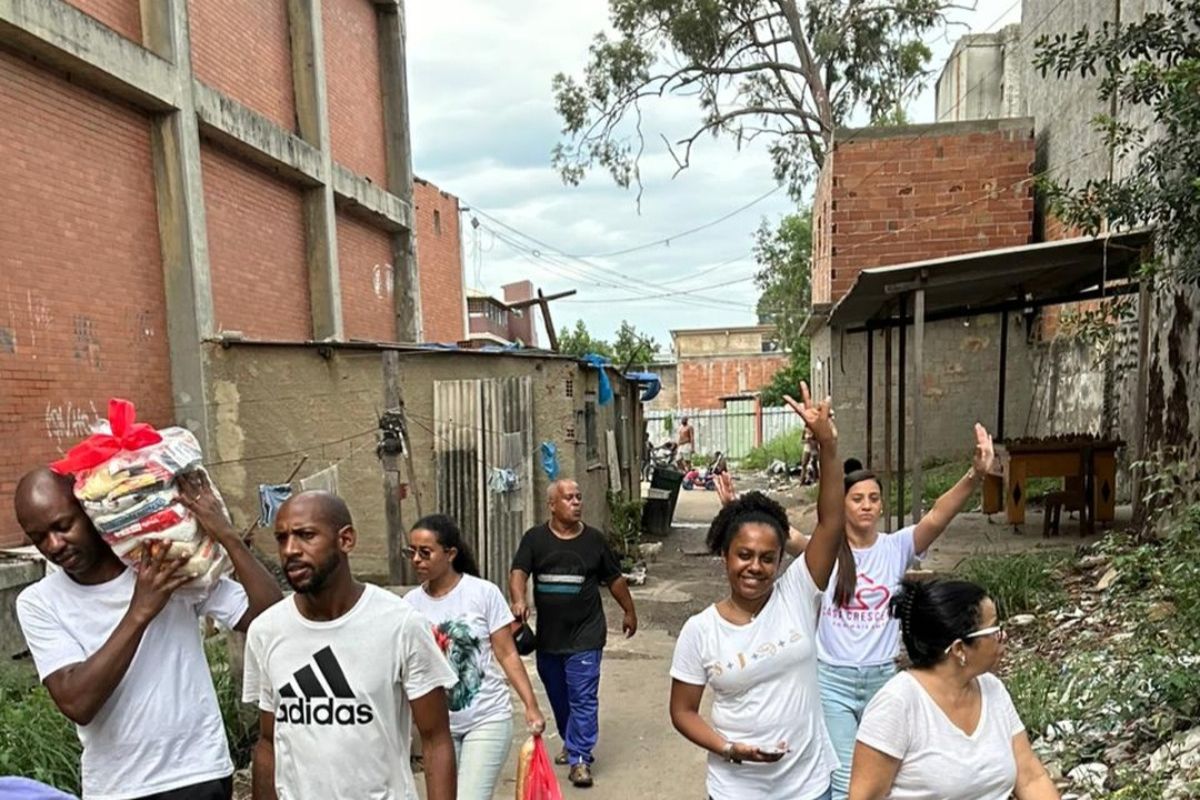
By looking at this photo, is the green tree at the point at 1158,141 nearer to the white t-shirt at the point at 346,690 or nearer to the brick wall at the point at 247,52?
the white t-shirt at the point at 346,690

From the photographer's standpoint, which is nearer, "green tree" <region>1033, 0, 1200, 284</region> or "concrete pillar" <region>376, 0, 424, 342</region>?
"green tree" <region>1033, 0, 1200, 284</region>

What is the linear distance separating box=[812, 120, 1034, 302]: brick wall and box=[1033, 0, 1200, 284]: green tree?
Result: 19.2ft

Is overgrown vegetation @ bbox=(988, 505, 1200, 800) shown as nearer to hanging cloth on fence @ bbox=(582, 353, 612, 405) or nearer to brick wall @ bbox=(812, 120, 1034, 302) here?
hanging cloth on fence @ bbox=(582, 353, 612, 405)

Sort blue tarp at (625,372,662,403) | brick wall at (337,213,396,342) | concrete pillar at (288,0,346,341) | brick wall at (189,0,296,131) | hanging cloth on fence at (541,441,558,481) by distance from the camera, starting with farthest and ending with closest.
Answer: blue tarp at (625,372,662,403) < brick wall at (337,213,396,342) < concrete pillar at (288,0,346,341) < brick wall at (189,0,296,131) < hanging cloth on fence at (541,441,558,481)

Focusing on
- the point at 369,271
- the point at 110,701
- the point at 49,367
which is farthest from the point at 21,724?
the point at 369,271

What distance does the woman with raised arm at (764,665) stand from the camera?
2.40 metres

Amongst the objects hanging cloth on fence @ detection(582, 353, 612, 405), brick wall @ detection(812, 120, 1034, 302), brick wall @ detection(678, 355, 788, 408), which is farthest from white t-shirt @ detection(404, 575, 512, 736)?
brick wall @ detection(678, 355, 788, 408)

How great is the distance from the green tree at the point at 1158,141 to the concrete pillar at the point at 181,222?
291 inches

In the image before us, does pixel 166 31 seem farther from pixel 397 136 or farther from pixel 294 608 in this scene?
pixel 294 608

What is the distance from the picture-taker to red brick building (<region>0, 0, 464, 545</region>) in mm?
6238

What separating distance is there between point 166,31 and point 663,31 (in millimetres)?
13286

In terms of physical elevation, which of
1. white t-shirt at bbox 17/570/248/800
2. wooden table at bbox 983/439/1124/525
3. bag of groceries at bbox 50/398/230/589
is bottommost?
wooden table at bbox 983/439/1124/525

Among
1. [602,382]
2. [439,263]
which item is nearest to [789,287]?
[439,263]

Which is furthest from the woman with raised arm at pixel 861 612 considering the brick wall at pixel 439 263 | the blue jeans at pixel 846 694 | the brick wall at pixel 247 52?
the brick wall at pixel 439 263
